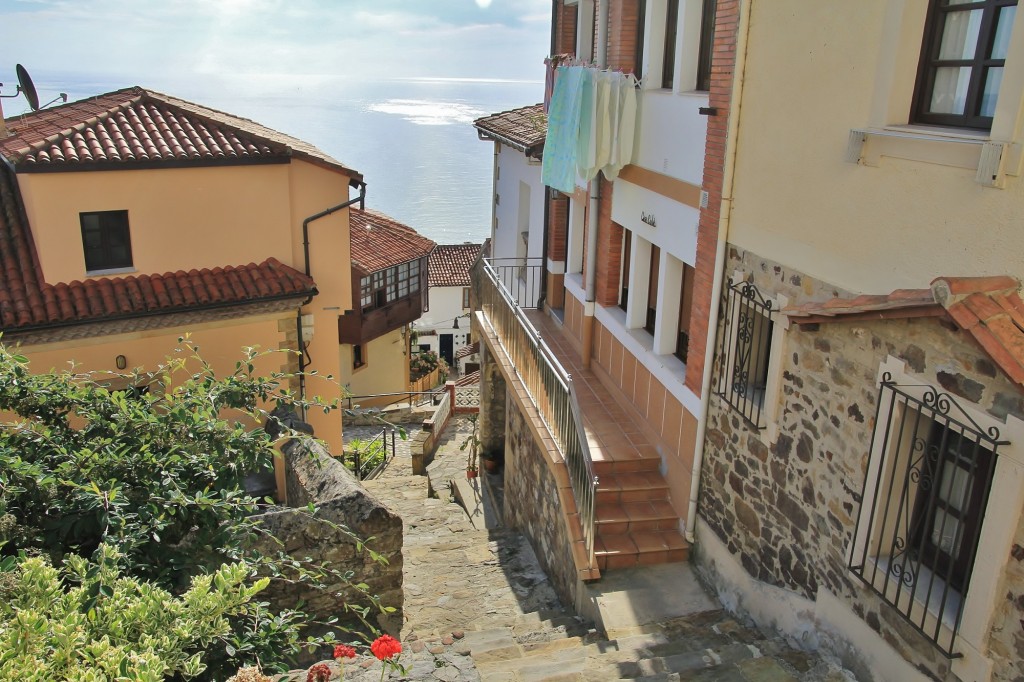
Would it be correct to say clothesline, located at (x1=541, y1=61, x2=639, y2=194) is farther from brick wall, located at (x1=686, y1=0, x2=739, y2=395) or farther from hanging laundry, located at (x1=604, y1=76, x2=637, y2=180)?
brick wall, located at (x1=686, y1=0, x2=739, y2=395)

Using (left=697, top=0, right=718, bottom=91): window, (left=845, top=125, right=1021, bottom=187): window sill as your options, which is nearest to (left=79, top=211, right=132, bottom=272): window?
(left=697, top=0, right=718, bottom=91): window

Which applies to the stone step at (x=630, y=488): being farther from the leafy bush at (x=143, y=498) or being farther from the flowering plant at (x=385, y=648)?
the flowering plant at (x=385, y=648)

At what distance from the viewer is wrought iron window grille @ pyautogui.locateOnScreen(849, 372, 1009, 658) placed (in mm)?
4996

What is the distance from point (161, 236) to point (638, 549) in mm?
8308

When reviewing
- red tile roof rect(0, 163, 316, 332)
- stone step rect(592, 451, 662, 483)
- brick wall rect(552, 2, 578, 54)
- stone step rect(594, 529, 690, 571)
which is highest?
brick wall rect(552, 2, 578, 54)

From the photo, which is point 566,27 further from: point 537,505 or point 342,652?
point 342,652

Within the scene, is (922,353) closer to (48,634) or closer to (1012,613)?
(1012,613)

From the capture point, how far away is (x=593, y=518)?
8.28m

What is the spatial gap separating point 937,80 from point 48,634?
6138mm

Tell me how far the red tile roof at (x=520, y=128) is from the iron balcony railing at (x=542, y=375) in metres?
2.27

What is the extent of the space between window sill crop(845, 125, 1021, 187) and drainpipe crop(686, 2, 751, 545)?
6.07 feet

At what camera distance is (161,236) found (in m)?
12.0

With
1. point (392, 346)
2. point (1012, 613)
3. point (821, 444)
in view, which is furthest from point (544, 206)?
point (392, 346)

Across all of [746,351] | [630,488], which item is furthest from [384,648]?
[630,488]
